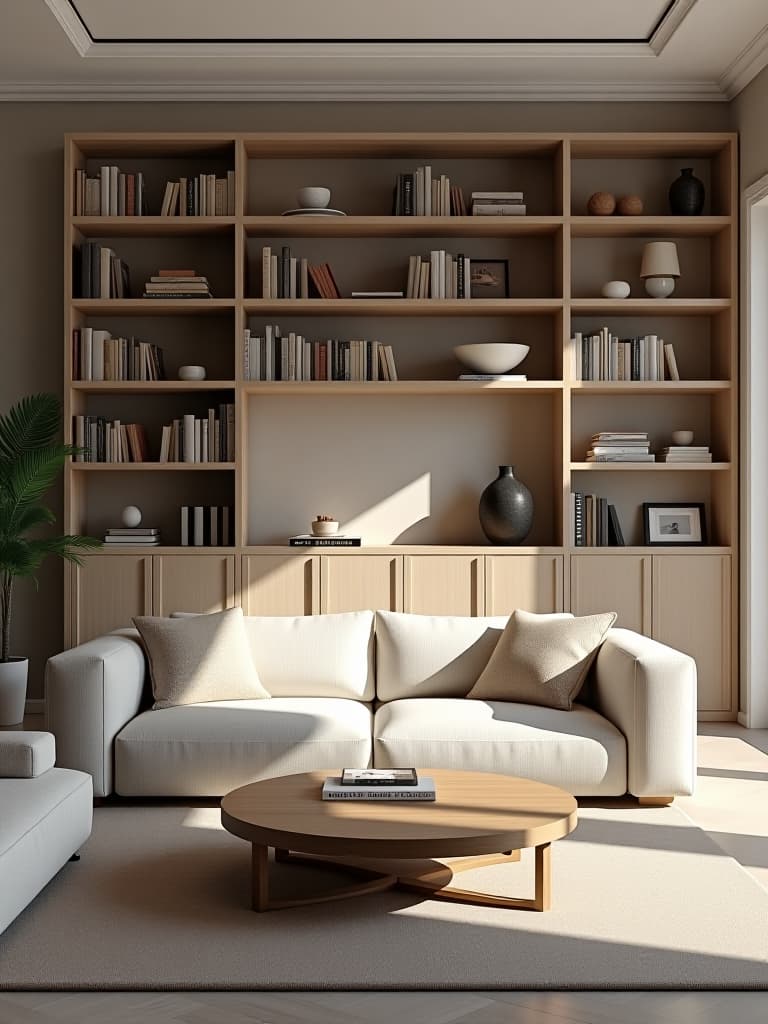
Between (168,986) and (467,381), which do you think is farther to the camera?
(467,381)

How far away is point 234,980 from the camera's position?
8.63ft

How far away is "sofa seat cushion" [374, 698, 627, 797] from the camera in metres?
4.09

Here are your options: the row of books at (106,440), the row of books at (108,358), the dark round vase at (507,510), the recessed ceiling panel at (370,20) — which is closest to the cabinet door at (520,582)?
the dark round vase at (507,510)

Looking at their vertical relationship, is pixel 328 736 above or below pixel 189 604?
below

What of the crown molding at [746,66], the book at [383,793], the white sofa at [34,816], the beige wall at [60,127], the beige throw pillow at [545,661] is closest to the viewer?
the white sofa at [34,816]

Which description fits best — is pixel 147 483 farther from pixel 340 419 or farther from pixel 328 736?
pixel 328 736

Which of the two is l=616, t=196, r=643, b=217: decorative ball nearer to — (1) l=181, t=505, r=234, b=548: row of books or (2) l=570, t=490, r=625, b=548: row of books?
(2) l=570, t=490, r=625, b=548: row of books

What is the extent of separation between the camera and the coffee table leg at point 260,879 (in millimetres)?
3098

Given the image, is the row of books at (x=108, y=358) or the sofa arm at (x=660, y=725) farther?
the row of books at (x=108, y=358)

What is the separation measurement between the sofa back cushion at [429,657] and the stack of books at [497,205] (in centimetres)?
232

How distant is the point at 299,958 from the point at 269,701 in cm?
178

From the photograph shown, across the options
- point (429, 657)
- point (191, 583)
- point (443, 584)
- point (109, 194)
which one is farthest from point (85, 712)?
point (109, 194)

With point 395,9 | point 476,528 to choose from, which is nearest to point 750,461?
point 476,528

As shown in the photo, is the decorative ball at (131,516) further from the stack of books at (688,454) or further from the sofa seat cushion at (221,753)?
the stack of books at (688,454)
